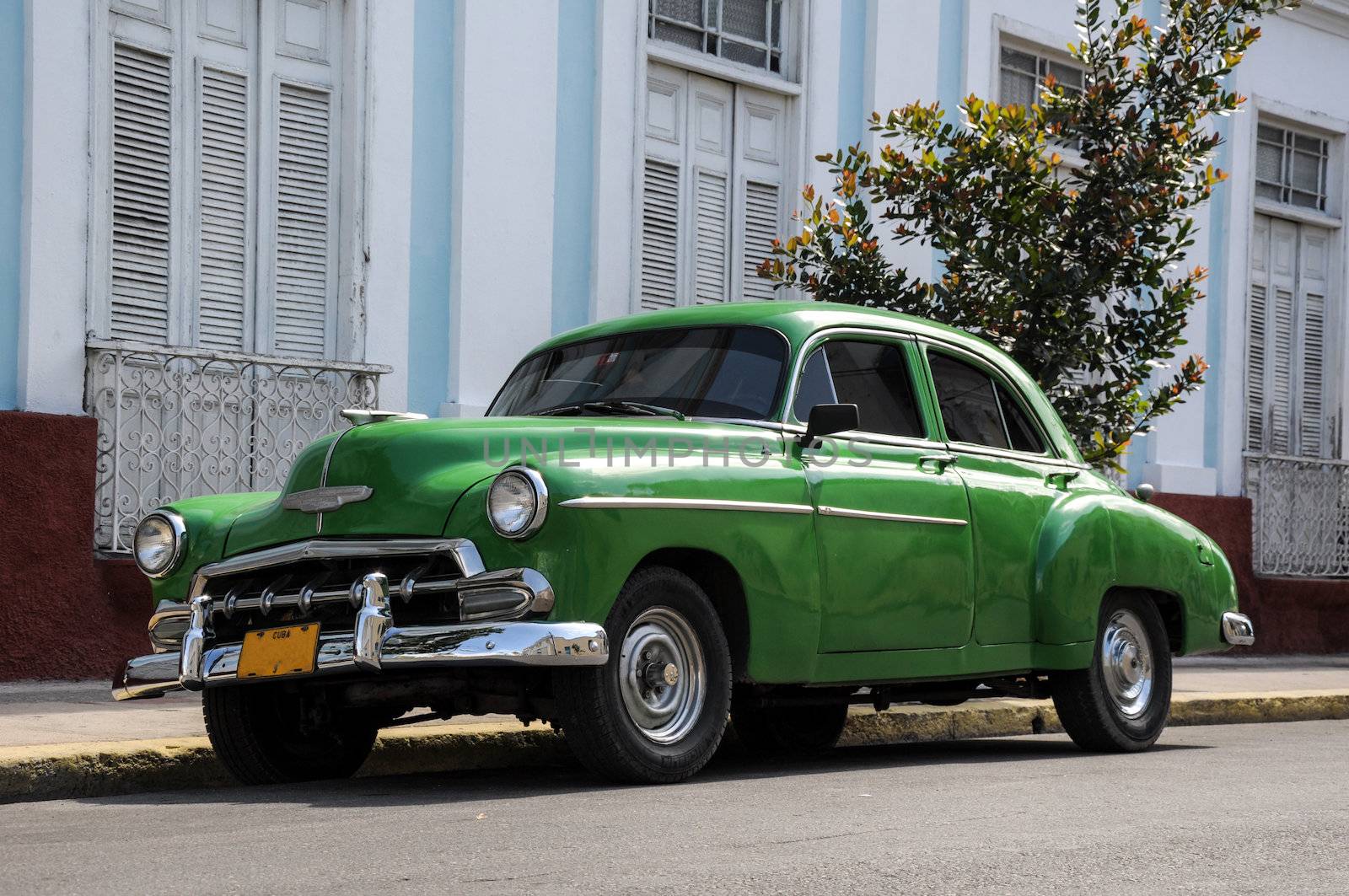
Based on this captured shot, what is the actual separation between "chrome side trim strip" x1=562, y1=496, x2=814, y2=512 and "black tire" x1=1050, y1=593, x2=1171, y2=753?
1.99m

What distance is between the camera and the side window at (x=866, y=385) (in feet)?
23.1

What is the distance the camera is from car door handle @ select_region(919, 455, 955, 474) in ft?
24.1

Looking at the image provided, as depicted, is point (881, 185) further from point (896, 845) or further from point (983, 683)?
point (896, 845)

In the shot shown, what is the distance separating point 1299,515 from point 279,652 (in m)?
13.8

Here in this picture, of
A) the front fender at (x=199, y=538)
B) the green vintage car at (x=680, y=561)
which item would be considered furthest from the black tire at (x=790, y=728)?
the front fender at (x=199, y=538)

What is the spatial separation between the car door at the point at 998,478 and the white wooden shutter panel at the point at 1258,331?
10.4 metres

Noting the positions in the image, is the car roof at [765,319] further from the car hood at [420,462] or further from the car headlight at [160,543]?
the car headlight at [160,543]

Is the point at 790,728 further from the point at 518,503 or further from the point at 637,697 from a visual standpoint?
the point at 518,503

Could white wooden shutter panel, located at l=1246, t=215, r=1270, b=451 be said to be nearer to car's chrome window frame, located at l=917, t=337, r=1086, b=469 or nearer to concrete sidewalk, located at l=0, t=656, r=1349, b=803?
concrete sidewalk, located at l=0, t=656, r=1349, b=803

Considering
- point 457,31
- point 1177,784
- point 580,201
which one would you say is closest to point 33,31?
point 457,31

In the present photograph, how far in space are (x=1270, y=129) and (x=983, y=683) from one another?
11902mm

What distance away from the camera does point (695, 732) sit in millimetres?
6113

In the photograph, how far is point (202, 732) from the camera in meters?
7.32

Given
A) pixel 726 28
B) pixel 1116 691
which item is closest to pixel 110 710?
pixel 1116 691
